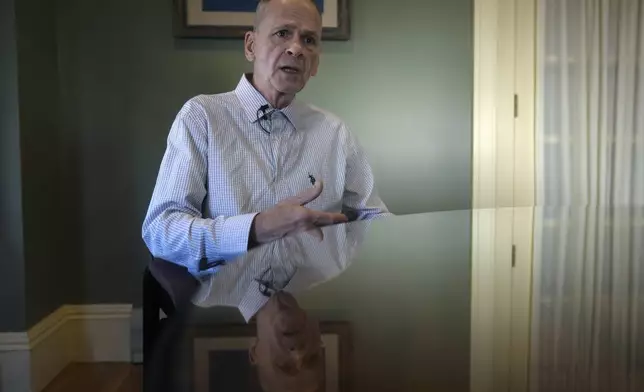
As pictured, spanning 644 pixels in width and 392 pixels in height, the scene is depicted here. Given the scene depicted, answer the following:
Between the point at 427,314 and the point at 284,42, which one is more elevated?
the point at 284,42

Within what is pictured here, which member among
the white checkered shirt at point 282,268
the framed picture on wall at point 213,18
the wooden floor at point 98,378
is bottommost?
the wooden floor at point 98,378

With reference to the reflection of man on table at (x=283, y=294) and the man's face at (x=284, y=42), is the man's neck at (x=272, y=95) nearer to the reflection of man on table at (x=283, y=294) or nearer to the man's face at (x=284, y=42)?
the man's face at (x=284, y=42)

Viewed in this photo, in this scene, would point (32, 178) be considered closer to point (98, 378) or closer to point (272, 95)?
point (98, 378)

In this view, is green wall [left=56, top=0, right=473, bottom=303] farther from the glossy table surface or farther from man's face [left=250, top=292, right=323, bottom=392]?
man's face [left=250, top=292, right=323, bottom=392]

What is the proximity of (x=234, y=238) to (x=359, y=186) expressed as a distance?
538 millimetres

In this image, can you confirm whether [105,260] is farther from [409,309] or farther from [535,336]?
[535,336]

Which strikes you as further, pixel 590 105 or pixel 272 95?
pixel 590 105

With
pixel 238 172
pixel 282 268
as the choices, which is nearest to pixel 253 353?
pixel 282 268

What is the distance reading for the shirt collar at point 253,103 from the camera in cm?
142

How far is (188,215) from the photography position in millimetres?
1195

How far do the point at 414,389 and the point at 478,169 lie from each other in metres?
1.76

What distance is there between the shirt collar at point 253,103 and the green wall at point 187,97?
505mm

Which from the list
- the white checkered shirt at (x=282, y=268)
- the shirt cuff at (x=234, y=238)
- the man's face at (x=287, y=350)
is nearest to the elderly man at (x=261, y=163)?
the shirt cuff at (x=234, y=238)

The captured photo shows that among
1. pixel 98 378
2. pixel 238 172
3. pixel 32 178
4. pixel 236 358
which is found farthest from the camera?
pixel 98 378
